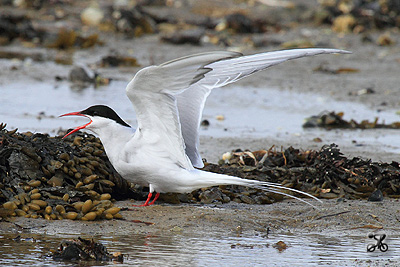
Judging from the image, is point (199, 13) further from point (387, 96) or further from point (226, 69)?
point (226, 69)

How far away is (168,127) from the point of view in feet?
17.1

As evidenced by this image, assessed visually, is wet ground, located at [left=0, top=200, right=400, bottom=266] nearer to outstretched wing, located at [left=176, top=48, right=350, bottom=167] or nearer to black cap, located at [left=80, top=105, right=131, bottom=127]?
outstretched wing, located at [left=176, top=48, right=350, bottom=167]

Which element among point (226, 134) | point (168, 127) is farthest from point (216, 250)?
point (226, 134)

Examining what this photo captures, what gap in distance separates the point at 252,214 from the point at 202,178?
1.78 ft

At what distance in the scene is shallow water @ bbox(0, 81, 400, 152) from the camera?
29.2ft

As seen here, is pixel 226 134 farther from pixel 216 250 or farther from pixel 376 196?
pixel 216 250

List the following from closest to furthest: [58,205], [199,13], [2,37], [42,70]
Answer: [58,205]
[42,70]
[2,37]
[199,13]

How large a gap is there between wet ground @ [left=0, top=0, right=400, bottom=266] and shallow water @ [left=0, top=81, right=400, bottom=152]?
0.06ft

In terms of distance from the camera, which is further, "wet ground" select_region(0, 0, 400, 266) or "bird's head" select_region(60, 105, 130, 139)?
"bird's head" select_region(60, 105, 130, 139)

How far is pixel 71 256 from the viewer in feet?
14.2

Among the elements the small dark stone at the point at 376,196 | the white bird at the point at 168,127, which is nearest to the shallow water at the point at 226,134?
the white bird at the point at 168,127

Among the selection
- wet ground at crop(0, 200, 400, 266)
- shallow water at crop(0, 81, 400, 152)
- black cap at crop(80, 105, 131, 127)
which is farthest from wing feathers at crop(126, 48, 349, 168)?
shallow water at crop(0, 81, 400, 152)

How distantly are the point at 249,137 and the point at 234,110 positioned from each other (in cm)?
195

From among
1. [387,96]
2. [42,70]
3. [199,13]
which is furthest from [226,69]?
[199,13]
